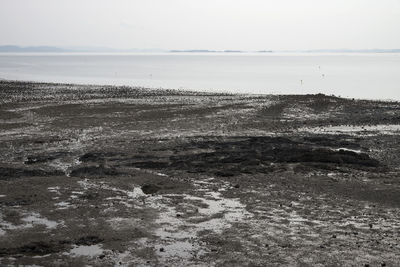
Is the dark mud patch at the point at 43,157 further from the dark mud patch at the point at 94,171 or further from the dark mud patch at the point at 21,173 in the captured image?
the dark mud patch at the point at 94,171

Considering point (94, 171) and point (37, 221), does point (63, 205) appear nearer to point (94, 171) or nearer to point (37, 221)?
point (37, 221)

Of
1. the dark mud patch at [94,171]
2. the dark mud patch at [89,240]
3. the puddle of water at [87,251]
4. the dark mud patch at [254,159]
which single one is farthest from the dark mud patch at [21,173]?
the puddle of water at [87,251]

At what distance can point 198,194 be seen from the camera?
15.2 meters

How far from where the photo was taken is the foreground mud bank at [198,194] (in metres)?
10.7

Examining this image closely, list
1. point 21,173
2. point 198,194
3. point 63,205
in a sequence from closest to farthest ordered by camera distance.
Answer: point 63,205, point 198,194, point 21,173

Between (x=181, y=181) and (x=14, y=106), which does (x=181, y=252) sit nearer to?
(x=181, y=181)

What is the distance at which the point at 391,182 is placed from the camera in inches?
654

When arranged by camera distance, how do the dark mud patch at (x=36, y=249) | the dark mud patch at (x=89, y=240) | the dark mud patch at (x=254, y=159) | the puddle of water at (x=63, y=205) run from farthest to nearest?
the dark mud patch at (x=254, y=159) → the puddle of water at (x=63, y=205) → the dark mud patch at (x=89, y=240) → the dark mud patch at (x=36, y=249)

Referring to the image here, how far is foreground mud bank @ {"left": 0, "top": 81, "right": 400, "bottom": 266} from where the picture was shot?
10.7 meters

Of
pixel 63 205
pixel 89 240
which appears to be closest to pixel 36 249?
pixel 89 240

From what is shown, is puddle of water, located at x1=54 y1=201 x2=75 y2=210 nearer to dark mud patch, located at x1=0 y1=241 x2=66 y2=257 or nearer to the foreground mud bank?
the foreground mud bank

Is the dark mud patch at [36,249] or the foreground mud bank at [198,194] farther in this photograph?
the foreground mud bank at [198,194]

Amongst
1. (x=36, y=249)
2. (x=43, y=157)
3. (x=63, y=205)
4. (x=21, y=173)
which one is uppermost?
(x=43, y=157)

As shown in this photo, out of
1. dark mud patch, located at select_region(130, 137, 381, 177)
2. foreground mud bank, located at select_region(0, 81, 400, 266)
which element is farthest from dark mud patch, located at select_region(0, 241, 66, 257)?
dark mud patch, located at select_region(130, 137, 381, 177)
